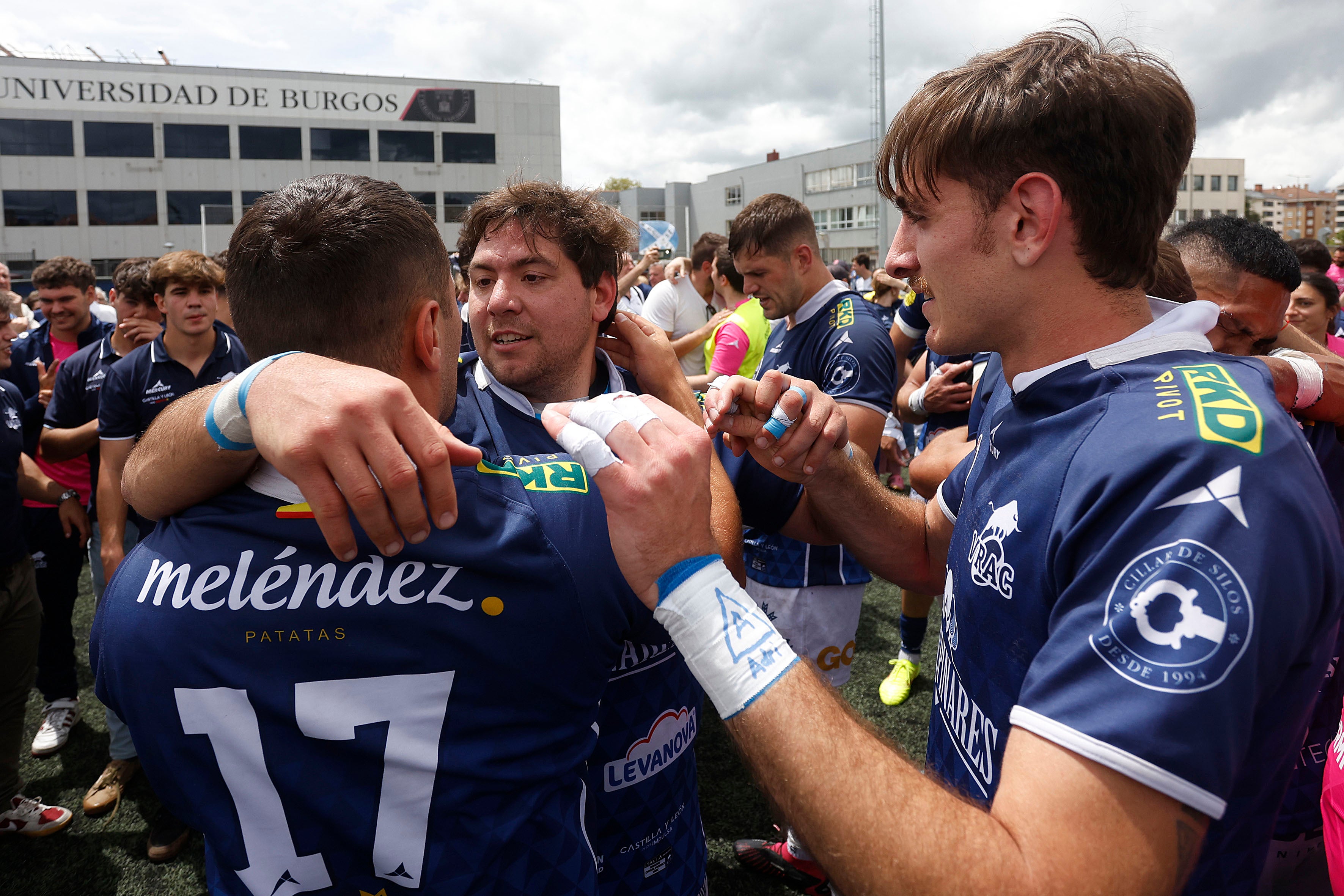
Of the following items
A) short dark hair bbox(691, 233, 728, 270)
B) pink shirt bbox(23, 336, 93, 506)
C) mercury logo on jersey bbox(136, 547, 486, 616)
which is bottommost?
pink shirt bbox(23, 336, 93, 506)

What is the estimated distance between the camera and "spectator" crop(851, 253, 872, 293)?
639 inches

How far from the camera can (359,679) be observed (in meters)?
1.16

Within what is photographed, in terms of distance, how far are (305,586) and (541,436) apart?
109 centimetres

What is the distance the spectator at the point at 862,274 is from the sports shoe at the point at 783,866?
42.6 ft

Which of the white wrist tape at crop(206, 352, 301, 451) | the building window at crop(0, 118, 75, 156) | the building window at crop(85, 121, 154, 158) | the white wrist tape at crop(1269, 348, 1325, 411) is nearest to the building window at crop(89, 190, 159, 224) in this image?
the building window at crop(85, 121, 154, 158)

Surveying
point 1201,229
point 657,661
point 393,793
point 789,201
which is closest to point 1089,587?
point 393,793

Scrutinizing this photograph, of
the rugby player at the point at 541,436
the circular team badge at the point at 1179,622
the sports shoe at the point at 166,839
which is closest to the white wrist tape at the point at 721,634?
the rugby player at the point at 541,436

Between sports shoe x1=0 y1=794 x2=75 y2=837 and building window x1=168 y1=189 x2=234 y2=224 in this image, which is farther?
building window x1=168 y1=189 x2=234 y2=224

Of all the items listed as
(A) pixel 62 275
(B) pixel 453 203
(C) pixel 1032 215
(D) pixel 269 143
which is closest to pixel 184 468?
(C) pixel 1032 215

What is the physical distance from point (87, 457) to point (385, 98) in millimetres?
40588

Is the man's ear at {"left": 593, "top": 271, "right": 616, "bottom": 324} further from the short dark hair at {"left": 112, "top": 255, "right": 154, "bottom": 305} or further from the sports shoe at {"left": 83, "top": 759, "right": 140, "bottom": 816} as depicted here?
the sports shoe at {"left": 83, "top": 759, "right": 140, "bottom": 816}

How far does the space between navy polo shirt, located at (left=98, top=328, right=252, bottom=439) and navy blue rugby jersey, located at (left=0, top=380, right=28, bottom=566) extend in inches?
13.5

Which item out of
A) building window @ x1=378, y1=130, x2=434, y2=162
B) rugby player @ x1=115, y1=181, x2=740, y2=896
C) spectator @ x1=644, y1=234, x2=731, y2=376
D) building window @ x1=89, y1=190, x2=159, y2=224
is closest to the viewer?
rugby player @ x1=115, y1=181, x2=740, y2=896

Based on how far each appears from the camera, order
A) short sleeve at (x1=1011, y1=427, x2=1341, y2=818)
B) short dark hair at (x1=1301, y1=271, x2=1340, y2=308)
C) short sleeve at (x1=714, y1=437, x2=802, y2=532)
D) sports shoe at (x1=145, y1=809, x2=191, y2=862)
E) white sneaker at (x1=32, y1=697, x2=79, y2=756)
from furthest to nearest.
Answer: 1. short dark hair at (x1=1301, y1=271, x2=1340, y2=308)
2. white sneaker at (x1=32, y1=697, x2=79, y2=756)
3. sports shoe at (x1=145, y1=809, x2=191, y2=862)
4. short sleeve at (x1=714, y1=437, x2=802, y2=532)
5. short sleeve at (x1=1011, y1=427, x2=1341, y2=818)
